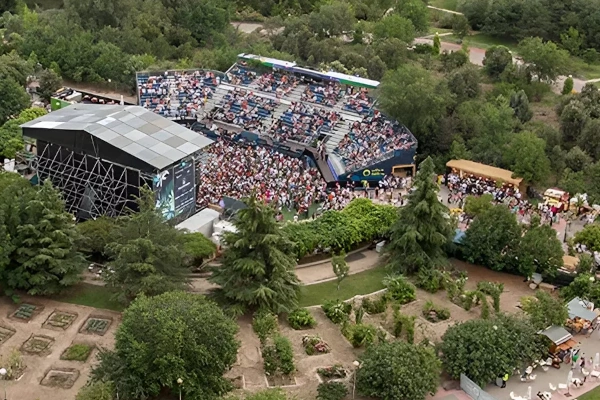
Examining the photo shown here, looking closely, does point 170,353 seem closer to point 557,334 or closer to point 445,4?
point 557,334

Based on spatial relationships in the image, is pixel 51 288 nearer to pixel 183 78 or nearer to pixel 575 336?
pixel 575 336

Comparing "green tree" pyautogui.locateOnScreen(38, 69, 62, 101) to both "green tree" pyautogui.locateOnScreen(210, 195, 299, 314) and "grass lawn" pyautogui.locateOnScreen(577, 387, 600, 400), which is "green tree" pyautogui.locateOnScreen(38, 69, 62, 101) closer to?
"green tree" pyautogui.locateOnScreen(210, 195, 299, 314)

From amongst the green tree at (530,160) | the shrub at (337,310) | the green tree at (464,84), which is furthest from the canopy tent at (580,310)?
the green tree at (464,84)

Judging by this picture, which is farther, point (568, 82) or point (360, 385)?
point (568, 82)

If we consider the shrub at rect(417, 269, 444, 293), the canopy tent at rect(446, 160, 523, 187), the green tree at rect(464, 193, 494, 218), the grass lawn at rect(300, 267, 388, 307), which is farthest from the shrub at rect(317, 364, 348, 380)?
the canopy tent at rect(446, 160, 523, 187)

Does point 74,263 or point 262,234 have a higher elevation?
point 262,234

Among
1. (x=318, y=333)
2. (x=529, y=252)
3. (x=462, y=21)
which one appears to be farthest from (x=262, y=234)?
(x=462, y=21)

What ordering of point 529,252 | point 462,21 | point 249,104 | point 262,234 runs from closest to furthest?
point 262,234 < point 529,252 < point 249,104 < point 462,21
